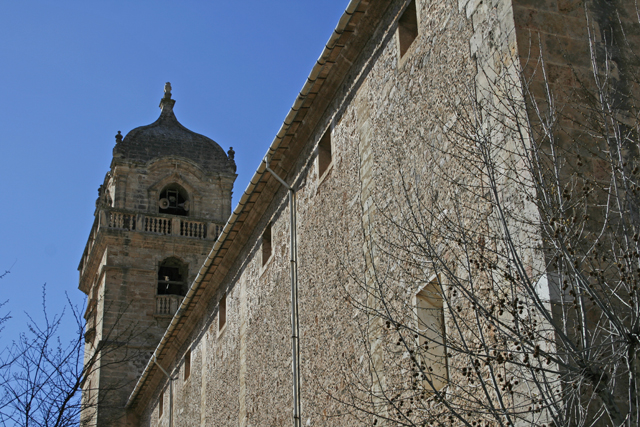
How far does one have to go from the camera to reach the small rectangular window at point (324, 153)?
41.8ft

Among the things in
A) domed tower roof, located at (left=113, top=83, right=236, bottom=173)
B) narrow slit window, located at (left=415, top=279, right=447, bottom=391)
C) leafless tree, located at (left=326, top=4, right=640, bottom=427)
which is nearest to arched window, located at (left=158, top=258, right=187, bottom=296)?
domed tower roof, located at (left=113, top=83, right=236, bottom=173)

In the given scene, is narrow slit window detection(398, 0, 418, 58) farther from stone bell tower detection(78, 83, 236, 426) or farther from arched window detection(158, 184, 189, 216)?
arched window detection(158, 184, 189, 216)

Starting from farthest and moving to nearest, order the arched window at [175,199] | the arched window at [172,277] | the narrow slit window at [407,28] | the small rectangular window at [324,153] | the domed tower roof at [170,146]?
the arched window at [175,199], the domed tower roof at [170,146], the arched window at [172,277], the small rectangular window at [324,153], the narrow slit window at [407,28]

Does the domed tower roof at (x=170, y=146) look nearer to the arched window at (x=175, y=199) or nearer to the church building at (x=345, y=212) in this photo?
the arched window at (x=175, y=199)

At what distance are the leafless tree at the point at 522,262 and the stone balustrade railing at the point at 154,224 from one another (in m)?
21.7

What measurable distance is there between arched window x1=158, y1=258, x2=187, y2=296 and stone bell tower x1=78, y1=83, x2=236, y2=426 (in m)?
0.04

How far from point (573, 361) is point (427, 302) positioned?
272cm

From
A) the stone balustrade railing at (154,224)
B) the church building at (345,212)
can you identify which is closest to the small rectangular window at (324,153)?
the church building at (345,212)

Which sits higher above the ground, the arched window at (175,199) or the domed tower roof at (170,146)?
the domed tower roof at (170,146)

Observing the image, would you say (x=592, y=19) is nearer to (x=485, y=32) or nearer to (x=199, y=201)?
(x=485, y=32)

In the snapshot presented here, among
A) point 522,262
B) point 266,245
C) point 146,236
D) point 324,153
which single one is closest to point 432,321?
point 522,262

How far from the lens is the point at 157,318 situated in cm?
3002

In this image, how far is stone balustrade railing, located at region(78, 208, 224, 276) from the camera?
1216 inches

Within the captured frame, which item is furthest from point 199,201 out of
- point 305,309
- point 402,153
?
point 402,153
